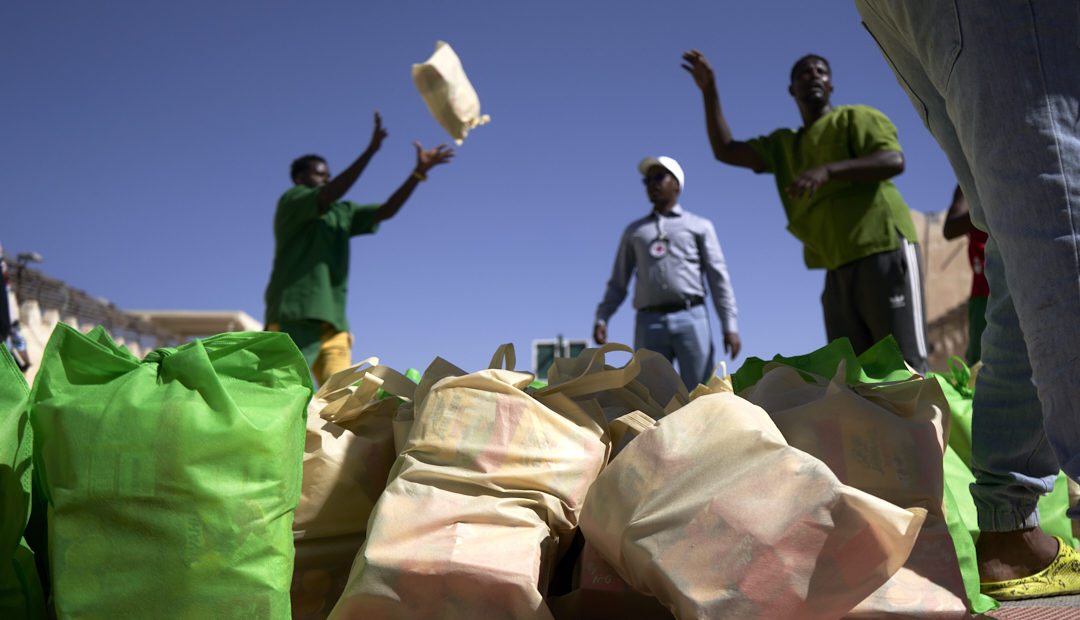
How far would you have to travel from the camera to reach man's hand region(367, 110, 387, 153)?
4777 millimetres

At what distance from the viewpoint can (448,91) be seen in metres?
4.76

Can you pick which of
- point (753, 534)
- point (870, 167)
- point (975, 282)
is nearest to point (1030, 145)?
point (753, 534)

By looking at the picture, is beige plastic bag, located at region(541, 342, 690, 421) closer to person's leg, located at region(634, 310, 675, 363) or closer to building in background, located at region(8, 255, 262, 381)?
person's leg, located at region(634, 310, 675, 363)

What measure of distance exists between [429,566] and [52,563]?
0.51 metres

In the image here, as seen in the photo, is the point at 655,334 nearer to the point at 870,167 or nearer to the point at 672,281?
the point at 672,281

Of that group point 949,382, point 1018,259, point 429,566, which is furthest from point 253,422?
point 949,382

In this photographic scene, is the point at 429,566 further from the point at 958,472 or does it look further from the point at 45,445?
the point at 958,472

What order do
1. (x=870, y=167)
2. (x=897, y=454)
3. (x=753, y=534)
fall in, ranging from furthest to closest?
(x=870, y=167)
(x=897, y=454)
(x=753, y=534)

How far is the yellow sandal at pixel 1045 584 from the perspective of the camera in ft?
5.30

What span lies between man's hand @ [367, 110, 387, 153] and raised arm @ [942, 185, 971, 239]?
304 centimetres

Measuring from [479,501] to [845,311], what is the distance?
7.44 feet

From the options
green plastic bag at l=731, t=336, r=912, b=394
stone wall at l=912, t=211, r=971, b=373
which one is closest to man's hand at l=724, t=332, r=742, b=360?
green plastic bag at l=731, t=336, r=912, b=394

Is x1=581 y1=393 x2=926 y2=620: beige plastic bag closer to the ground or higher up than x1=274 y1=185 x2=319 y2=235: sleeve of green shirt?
closer to the ground

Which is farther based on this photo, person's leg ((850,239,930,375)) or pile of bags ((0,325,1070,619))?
person's leg ((850,239,930,375))
